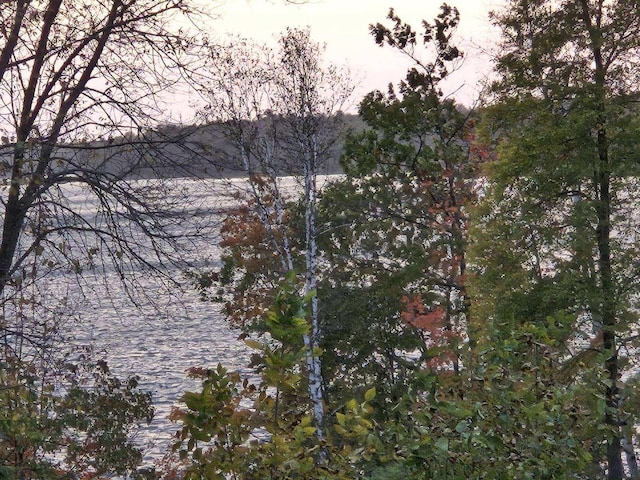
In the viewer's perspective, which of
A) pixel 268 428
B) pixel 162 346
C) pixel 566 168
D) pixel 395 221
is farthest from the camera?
pixel 162 346

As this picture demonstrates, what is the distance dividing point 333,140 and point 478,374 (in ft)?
66.0

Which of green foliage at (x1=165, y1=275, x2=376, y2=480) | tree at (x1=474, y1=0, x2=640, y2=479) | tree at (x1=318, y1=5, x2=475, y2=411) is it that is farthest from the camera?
tree at (x1=318, y1=5, x2=475, y2=411)

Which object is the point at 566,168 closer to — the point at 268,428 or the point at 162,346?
the point at 268,428

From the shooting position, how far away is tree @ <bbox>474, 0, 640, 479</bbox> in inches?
748

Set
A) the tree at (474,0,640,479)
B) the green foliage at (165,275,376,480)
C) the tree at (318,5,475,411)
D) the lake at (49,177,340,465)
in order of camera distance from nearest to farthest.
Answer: the green foliage at (165,275,376,480) → the tree at (474,0,640,479) → the tree at (318,5,475,411) → the lake at (49,177,340,465)

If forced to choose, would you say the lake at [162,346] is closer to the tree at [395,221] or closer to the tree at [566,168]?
the tree at [395,221]

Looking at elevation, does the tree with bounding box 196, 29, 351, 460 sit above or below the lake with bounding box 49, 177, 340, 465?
above

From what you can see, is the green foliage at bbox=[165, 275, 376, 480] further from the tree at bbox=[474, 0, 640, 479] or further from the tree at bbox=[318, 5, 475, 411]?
the tree at bbox=[318, 5, 475, 411]

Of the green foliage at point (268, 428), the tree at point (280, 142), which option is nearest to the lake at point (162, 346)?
the tree at point (280, 142)

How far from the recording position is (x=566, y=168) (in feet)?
63.1

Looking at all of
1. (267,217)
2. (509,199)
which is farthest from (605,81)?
(267,217)

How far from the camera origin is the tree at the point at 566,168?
19.0m

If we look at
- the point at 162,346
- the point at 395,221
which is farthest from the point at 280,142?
the point at 162,346

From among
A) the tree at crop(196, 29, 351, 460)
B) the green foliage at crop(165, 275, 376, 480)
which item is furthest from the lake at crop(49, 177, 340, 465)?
the green foliage at crop(165, 275, 376, 480)
